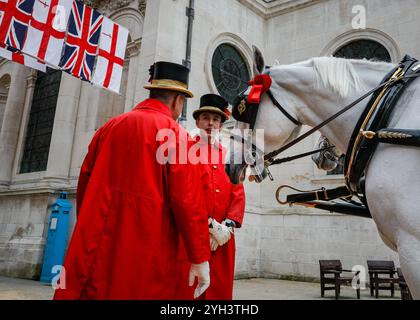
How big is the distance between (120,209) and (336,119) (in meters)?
1.64

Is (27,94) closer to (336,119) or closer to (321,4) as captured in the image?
(321,4)

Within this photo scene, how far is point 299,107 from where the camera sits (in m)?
2.83

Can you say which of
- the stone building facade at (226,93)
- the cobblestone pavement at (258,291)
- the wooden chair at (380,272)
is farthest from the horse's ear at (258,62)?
the stone building facade at (226,93)

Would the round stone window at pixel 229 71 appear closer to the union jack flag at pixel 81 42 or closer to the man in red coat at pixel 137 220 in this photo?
the union jack flag at pixel 81 42

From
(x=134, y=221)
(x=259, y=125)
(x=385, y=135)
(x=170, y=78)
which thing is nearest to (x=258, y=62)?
(x=259, y=125)

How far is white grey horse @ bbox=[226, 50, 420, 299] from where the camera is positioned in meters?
1.90

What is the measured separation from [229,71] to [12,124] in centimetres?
818

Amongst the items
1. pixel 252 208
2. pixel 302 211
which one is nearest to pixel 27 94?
pixel 252 208

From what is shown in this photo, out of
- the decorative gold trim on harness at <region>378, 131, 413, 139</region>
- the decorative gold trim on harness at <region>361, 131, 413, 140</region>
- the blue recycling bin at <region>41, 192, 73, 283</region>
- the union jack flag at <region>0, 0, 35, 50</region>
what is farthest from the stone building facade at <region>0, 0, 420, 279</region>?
the decorative gold trim on harness at <region>378, 131, 413, 139</region>

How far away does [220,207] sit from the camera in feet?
11.1

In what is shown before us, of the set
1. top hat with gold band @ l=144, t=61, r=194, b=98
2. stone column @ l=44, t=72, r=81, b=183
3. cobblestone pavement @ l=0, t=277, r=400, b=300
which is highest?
stone column @ l=44, t=72, r=81, b=183

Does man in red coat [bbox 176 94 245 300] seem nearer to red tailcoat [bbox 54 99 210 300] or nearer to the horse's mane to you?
red tailcoat [bbox 54 99 210 300]

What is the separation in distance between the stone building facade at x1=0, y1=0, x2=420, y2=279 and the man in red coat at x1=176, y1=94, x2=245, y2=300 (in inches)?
245

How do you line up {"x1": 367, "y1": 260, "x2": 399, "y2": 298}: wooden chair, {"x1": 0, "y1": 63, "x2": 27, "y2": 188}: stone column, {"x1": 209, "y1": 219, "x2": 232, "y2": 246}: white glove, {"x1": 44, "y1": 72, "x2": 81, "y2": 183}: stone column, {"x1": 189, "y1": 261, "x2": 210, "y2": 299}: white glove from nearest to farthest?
1. {"x1": 189, "y1": 261, "x2": 210, "y2": 299}: white glove
2. {"x1": 209, "y1": 219, "x2": 232, "y2": 246}: white glove
3. {"x1": 367, "y1": 260, "x2": 399, "y2": 298}: wooden chair
4. {"x1": 44, "y1": 72, "x2": 81, "y2": 183}: stone column
5. {"x1": 0, "y1": 63, "x2": 27, "y2": 188}: stone column
